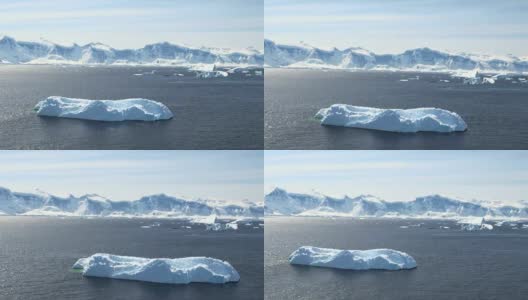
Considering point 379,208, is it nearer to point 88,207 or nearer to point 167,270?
point 88,207

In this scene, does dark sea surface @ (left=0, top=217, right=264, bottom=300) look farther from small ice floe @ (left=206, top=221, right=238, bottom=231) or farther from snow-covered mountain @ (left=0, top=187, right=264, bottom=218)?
snow-covered mountain @ (left=0, top=187, right=264, bottom=218)

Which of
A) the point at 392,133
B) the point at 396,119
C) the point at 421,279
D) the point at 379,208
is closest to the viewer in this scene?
the point at 392,133

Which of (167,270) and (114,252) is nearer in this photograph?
(167,270)

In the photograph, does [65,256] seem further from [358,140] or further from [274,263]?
[358,140]

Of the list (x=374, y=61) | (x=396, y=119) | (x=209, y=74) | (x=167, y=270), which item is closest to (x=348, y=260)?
(x=396, y=119)

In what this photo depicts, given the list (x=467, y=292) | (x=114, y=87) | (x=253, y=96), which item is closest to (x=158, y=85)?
(x=114, y=87)

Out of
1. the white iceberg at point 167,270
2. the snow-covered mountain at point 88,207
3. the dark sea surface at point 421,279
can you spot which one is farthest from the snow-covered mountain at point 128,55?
the snow-covered mountain at point 88,207
